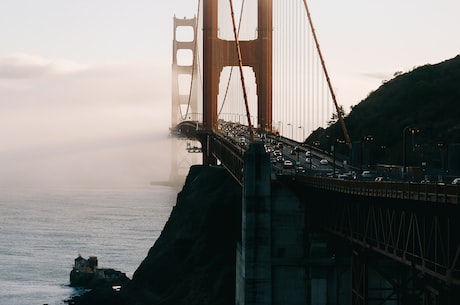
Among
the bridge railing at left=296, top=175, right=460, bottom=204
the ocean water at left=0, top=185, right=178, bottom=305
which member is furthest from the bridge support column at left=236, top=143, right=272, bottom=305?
the ocean water at left=0, top=185, right=178, bottom=305

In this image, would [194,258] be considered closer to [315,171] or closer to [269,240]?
[315,171]

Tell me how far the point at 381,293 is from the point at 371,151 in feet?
182

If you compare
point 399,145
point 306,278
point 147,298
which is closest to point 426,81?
point 399,145

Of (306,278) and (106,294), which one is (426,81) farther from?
(306,278)

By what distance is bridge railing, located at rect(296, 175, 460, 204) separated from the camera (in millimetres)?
34250

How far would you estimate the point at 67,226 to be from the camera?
192000 millimetres

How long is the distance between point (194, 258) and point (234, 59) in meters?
32.2

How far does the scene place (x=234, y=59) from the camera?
388 feet

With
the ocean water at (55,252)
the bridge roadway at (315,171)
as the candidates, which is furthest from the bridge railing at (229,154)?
the ocean water at (55,252)

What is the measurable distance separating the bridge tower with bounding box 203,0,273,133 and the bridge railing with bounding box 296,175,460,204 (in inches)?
2572

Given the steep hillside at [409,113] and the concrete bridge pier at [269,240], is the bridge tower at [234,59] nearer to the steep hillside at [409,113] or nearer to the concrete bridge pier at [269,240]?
the steep hillside at [409,113]

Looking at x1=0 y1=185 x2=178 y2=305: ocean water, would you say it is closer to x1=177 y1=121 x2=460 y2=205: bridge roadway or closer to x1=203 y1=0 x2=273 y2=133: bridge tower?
x1=177 y1=121 x2=460 y2=205: bridge roadway

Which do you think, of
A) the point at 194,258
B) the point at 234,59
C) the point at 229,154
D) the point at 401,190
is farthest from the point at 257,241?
the point at 234,59

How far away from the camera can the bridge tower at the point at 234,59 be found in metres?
117
